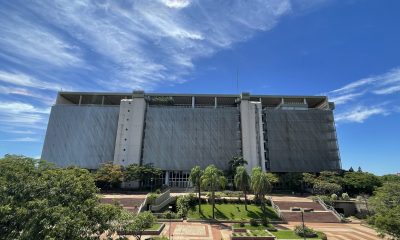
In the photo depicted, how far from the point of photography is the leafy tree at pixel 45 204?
53.3ft

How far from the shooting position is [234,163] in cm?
8450

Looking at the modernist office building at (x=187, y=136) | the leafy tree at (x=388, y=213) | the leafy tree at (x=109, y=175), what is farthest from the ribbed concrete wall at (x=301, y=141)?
the leafy tree at (x=109, y=175)

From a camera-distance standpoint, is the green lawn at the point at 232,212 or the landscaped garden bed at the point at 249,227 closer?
the landscaped garden bed at the point at 249,227

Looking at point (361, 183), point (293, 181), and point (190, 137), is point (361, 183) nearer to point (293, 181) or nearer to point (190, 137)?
point (293, 181)

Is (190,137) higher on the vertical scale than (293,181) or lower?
higher

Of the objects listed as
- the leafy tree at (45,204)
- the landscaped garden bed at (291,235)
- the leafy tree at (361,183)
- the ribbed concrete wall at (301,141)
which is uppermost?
the ribbed concrete wall at (301,141)

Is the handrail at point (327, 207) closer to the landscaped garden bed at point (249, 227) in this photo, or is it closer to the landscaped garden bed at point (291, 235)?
the landscaped garden bed at point (249, 227)

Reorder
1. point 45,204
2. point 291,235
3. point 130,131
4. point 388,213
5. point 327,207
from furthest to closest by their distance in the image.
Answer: point 130,131
point 327,207
point 291,235
point 388,213
point 45,204

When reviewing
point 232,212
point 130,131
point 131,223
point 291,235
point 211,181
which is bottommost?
point 291,235

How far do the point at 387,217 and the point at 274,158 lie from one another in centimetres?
6627

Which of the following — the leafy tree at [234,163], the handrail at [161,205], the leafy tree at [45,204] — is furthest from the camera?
the leafy tree at [234,163]

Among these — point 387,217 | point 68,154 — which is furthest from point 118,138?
point 387,217

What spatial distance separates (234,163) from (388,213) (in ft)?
189

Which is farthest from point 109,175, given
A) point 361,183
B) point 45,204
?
point 361,183
